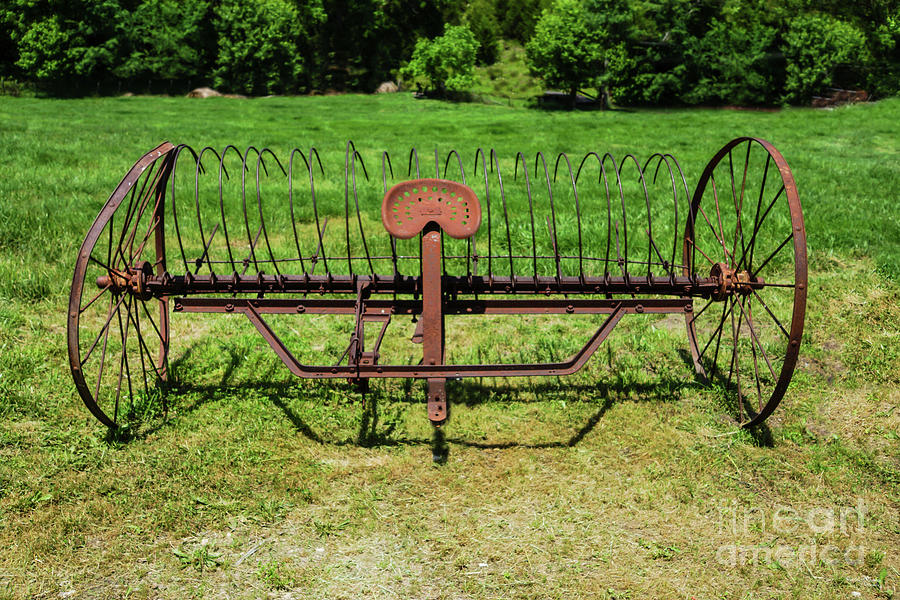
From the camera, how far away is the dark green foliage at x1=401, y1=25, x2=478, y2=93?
34250 mm

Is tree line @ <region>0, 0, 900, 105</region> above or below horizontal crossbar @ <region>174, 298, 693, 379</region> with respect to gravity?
above

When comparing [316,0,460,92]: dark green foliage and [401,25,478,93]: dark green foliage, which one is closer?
[401,25,478,93]: dark green foliage

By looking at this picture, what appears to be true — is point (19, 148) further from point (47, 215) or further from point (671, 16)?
point (671, 16)

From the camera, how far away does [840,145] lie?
16500 millimetres

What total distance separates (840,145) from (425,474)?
1673 centimetres

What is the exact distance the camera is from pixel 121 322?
5.22m

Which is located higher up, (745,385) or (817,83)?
(817,83)

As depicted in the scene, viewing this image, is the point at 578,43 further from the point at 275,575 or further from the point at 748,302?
the point at 275,575

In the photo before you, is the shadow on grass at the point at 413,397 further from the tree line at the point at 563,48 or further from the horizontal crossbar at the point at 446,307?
the tree line at the point at 563,48

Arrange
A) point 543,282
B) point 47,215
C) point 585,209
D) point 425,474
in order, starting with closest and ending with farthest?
1. point 425,474
2. point 543,282
3. point 47,215
4. point 585,209

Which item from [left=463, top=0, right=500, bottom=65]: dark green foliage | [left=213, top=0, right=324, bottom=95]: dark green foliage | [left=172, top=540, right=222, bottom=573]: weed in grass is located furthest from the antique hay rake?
[left=463, top=0, right=500, bottom=65]: dark green foliage

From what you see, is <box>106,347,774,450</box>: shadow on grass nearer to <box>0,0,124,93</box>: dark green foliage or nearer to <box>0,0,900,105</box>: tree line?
<box>0,0,900,105</box>: tree line

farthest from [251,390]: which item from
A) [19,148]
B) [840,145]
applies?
[840,145]

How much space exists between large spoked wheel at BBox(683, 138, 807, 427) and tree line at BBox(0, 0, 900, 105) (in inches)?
1023
